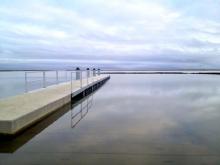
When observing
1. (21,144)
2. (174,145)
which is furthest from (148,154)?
(21,144)

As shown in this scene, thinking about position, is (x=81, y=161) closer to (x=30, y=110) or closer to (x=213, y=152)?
(x=213, y=152)

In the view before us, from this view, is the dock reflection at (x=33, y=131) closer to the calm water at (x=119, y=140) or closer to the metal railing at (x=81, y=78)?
the calm water at (x=119, y=140)

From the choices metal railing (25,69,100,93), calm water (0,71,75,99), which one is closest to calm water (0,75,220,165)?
metal railing (25,69,100,93)

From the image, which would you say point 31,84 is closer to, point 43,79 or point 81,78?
point 43,79

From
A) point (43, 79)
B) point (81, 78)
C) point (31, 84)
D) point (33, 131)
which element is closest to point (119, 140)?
point (33, 131)

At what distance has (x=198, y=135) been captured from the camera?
16.4ft

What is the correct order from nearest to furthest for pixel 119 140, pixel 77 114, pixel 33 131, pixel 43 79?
pixel 119 140
pixel 33 131
pixel 77 114
pixel 43 79

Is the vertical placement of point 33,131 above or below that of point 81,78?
below

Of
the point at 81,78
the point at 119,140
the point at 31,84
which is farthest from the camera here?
the point at 31,84

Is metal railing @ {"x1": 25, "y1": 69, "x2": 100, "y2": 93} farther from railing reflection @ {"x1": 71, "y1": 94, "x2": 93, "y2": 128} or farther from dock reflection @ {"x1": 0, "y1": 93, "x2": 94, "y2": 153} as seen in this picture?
dock reflection @ {"x1": 0, "y1": 93, "x2": 94, "y2": 153}

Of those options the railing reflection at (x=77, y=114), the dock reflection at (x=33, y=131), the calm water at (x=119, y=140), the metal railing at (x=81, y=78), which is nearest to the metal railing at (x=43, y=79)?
the metal railing at (x=81, y=78)

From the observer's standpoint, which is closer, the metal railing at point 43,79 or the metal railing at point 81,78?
the metal railing at point 43,79

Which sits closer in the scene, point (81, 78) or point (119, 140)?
point (119, 140)

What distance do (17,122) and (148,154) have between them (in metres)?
2.05
